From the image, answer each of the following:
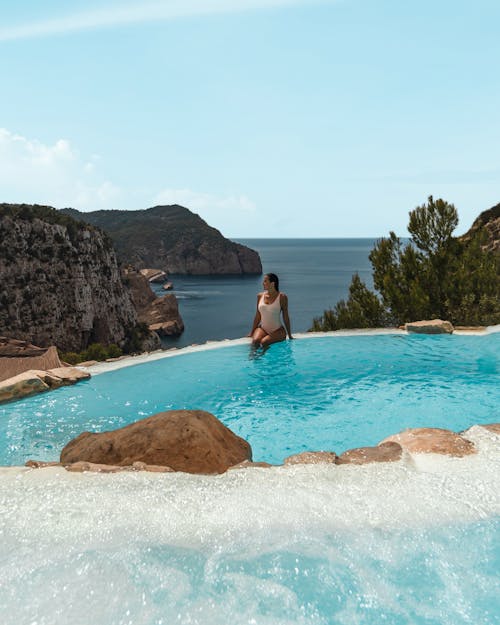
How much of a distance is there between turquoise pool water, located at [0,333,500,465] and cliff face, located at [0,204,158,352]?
4307 centimetres

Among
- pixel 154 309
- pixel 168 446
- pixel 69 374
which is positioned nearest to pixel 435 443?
pixel 168 446

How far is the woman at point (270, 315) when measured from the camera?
12305mm

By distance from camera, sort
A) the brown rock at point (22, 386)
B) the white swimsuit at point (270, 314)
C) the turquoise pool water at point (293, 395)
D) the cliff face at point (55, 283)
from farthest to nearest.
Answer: the cliff face at point (55, 283) < the white swimsuit at point (270, 314) < the brown rock at point (22, 386) < the turquoise pool water at point (293, 395)

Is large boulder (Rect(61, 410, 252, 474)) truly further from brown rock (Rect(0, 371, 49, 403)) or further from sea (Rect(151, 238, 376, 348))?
sea (Rect(151, 238, 376, 348))

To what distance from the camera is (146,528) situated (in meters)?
3.96

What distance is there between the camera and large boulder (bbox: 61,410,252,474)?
5301 millimetres

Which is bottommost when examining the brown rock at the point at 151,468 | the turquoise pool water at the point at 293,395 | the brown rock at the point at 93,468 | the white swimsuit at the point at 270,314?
the turquoise pool water at the point at 293,395

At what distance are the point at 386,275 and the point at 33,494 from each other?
1754 centimetres

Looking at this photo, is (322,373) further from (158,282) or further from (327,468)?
(158,282)

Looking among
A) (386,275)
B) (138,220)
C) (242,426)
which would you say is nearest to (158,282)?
(138,220)

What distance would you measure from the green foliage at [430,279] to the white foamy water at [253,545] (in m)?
15.2

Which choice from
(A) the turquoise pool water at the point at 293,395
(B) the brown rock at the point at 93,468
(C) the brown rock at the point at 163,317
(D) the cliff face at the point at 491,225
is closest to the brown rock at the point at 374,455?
(A) the turquoise pool water at the point at 293,395

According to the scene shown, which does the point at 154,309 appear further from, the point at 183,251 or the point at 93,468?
the point at 183,251

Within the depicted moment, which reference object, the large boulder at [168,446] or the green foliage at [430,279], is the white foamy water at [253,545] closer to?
the large boulder at [168,446]
